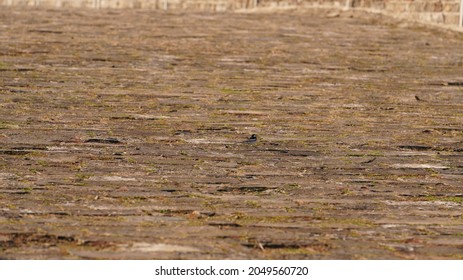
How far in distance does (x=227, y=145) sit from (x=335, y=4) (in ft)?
33.4

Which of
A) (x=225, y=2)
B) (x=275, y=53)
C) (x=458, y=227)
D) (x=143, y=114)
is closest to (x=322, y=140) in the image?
(x=143, y=114)

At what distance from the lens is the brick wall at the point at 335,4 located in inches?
592

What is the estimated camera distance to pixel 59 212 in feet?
18.9

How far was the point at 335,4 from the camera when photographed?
17.4 m

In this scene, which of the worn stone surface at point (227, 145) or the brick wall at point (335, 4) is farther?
the brick wall at point (335, 4)

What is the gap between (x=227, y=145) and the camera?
7.64 m

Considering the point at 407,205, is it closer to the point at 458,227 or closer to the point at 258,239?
the point at 458,227

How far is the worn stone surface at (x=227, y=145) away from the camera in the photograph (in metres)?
5.46

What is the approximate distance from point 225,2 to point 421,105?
11.3 meters

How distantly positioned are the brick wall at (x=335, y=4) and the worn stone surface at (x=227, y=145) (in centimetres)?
167

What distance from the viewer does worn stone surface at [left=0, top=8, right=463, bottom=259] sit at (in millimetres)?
5461

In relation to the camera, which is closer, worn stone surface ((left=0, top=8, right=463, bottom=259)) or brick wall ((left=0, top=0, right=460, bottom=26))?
worn stone surface ((left=0, top=8, right=463, bottom=259))

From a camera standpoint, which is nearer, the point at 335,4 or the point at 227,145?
the point at 227,145

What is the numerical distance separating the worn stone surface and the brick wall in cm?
167
